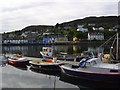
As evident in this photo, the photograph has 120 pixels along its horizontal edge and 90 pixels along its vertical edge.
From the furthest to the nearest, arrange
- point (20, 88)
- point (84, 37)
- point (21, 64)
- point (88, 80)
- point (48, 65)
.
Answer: point (84, 37)
point (21, 64)
point (48, 65)
point (88, 80)
point (20, 88)

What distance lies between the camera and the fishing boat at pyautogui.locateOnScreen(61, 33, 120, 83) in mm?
17594

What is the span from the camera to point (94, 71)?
61.7ft

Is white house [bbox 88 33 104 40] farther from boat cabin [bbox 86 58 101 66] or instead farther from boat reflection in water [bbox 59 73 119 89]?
boat reflection in water [bbox 59 73 119 89]

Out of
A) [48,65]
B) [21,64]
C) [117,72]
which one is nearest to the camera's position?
[117,72]

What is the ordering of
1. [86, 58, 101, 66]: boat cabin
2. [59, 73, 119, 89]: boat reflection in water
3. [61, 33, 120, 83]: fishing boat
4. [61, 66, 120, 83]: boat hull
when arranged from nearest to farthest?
[59, 73, 119, 89]: boat reflection in water, [61, 66, 120, 83]: boat hull, [61, 33, 120, 83]: fishing boat, [86, 58, 101, 66]: boat cabin

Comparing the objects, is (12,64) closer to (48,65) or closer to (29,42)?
(48,65)

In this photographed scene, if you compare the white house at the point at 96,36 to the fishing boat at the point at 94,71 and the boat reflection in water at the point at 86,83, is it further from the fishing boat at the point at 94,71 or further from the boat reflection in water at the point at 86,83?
the boat reflection in water at the point at 86,83

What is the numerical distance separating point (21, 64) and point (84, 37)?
3314 inches

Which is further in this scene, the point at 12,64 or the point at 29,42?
the point at 29,42

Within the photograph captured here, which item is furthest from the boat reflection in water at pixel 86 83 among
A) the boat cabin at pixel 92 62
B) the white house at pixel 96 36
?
the white house at pixel 96 36

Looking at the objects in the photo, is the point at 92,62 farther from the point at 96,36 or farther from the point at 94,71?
the point at 96,36

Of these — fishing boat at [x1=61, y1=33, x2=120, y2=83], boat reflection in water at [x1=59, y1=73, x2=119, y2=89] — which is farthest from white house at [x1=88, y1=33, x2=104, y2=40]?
boat reflection in water at [x1=59, y1=73, x2=119, y2=89]

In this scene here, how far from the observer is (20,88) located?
1642 cm

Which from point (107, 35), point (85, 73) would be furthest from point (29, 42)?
point (85, 73)
